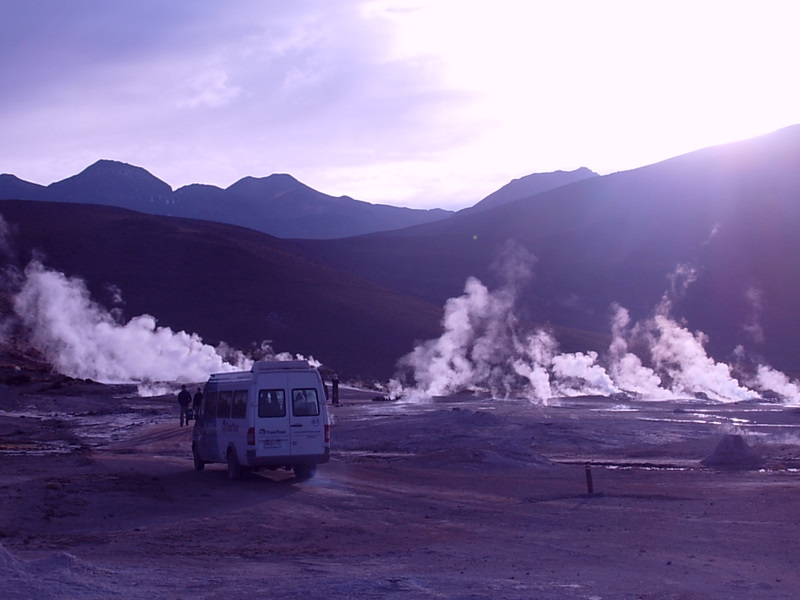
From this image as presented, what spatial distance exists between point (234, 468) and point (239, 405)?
1.40 m

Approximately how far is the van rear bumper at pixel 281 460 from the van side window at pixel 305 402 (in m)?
0.90

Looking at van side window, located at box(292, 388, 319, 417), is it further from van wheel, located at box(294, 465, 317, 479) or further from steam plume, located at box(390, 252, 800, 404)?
steam plume, located at box(390, 252, 800, 404)

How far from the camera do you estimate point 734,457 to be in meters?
25.6

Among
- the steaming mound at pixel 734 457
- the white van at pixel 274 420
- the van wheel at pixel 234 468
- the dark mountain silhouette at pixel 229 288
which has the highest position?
the dark mountain silhouette at pixel 229 288

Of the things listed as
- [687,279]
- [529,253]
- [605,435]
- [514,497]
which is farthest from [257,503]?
[529,253]

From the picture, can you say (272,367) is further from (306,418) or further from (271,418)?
(306,418)

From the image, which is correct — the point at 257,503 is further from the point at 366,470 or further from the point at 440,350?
the point at 440,350

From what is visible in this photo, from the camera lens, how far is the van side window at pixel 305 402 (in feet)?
67.7

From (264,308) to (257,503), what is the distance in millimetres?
73877

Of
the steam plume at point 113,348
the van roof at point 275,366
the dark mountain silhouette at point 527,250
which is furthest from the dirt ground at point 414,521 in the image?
the dark mountain silhouette at point 527,250

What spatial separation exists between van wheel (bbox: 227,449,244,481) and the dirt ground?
0.31 m

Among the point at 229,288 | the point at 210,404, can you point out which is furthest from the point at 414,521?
the point at 229,288

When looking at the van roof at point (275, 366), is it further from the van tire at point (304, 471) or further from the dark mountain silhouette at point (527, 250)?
the dark mountain silhouette at point (527, 250)

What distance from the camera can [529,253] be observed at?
137875 millimetres
